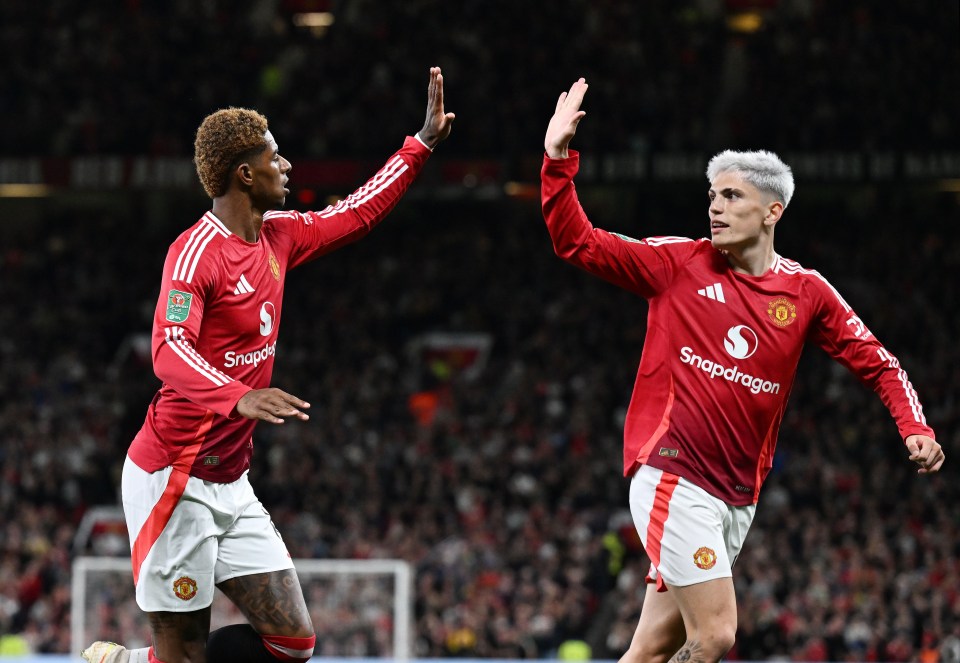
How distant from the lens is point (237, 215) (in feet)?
16.5

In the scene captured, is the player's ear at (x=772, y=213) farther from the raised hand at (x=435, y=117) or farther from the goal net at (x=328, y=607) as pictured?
the goal net at (x=328, y=607)

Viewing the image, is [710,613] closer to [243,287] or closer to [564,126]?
[564,126]

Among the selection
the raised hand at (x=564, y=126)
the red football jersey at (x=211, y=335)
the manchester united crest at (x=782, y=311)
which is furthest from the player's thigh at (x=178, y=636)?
the manchester united crest at (x=782, y=311)

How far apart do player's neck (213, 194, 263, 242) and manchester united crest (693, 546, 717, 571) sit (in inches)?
77.4

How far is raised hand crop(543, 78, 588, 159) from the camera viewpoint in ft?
16.2

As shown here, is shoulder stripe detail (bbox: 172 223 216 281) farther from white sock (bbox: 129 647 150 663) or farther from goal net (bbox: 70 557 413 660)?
goal net (bbox: 70 557 413 660)

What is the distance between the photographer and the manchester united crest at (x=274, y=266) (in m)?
5.04

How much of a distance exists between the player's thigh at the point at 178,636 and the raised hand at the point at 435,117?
86.8 inches

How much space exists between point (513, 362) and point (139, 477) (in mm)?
15785

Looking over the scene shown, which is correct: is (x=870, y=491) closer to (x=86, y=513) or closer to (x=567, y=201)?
(x=86, y=513)

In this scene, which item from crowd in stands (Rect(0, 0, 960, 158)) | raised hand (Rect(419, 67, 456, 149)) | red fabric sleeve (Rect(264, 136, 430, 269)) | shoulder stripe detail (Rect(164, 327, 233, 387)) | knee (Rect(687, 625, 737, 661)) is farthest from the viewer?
crowd in stands (Rect(0, 0, 960, 158))

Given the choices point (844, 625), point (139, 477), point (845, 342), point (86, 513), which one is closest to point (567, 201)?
point (845, 342)

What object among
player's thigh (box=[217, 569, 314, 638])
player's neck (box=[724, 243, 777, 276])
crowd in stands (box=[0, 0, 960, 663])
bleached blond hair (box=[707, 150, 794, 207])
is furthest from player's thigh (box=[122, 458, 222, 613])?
crowd in stands (box=[0, 0, 960, 663])

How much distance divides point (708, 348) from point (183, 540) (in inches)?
79.2
